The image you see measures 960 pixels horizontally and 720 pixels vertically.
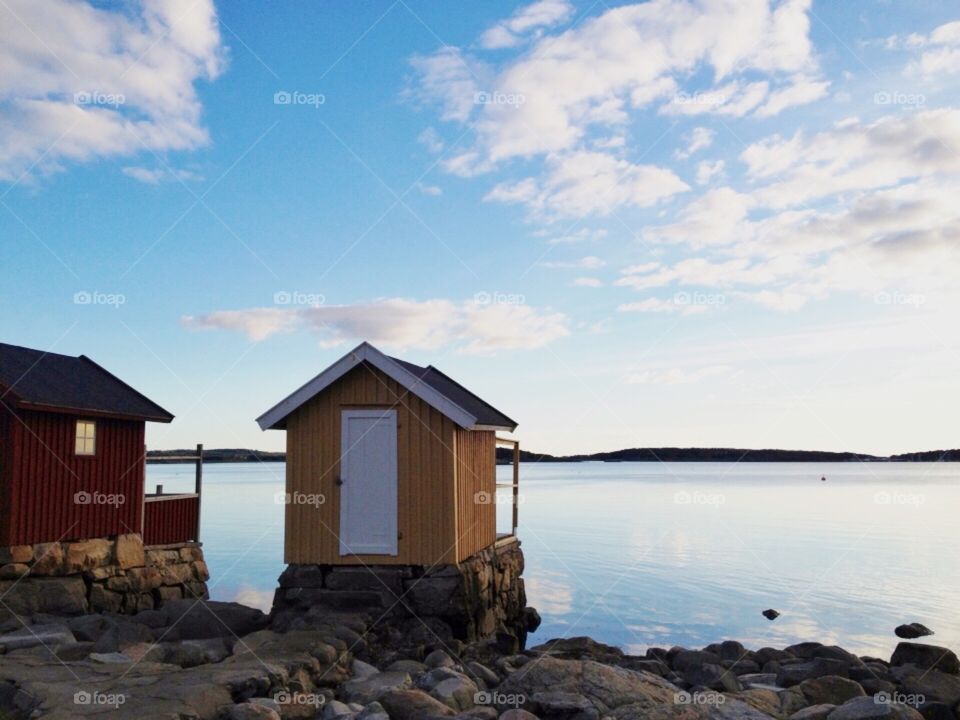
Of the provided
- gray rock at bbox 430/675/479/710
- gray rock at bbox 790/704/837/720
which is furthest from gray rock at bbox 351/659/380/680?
gray rock at bbox 790/704/837/720

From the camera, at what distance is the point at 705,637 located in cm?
2209

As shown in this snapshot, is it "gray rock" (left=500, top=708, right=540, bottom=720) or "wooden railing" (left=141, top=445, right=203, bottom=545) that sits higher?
"wooden railing" (left=141, top=445, right=203, bottom=545)

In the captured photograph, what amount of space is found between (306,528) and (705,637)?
12480mm

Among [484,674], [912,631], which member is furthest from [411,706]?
[912,631]

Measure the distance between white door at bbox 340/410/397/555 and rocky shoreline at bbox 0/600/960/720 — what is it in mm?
1311

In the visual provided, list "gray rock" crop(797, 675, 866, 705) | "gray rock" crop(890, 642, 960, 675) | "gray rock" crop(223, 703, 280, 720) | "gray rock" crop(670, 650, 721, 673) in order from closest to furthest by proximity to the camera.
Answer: "gray rock" crop(223, 703, 280, 720), "gray rock" crop(797, 675, 866, 705), "gray rock" crop(890, 642, 960, 675), "gray rock" crop(670, 650, 721, 673)

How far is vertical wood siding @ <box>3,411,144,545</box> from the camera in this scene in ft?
50.3

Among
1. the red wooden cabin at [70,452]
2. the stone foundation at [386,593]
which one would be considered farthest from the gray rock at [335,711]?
the red wooden cabin at [70,452]

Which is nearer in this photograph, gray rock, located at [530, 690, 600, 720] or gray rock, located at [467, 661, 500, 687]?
gray rock, located at [530, 690, 600, 720]

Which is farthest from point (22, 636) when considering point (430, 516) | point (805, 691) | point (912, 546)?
point (912, 546)

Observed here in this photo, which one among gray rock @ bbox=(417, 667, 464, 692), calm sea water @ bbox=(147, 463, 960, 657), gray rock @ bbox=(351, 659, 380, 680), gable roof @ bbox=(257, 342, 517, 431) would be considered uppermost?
gable roof @ bbox=(257, 342, 517, 431)

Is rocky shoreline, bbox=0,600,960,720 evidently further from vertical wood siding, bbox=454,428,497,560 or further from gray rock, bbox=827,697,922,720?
vertical wood siding, bbox=454,428,497,560

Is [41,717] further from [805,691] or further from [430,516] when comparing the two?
[805,691]

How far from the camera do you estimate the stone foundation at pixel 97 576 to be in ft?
49.4
